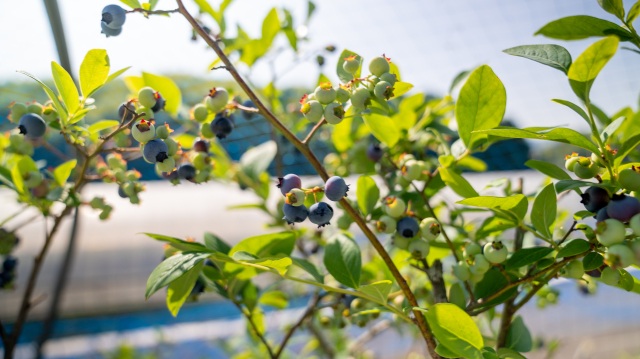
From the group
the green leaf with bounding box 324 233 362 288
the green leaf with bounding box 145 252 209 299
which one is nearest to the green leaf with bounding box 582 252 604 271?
the green leaf with bounding box 324 233 362 288

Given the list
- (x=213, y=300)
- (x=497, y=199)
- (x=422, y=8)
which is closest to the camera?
(x=497, y=199)

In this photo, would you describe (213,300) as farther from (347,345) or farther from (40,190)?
(40,190)

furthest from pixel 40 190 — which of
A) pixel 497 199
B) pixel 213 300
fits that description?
pixel 213 300

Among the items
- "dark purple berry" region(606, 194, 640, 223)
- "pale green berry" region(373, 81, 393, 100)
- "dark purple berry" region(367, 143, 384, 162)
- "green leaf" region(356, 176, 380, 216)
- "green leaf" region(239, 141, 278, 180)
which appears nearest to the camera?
"dark purple berry" region(606, 194, 640, 223)

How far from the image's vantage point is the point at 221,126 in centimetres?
60

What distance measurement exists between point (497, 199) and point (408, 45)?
2.18 m

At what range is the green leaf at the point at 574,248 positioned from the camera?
1.46 feet

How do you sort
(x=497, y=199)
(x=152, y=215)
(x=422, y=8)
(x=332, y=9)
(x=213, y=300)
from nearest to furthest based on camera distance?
(x=497, y=199) < (x=332, y=9) < (x=422, y=8) < (x=213, y=300) < (x=152, y=215)

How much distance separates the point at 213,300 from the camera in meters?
3.01

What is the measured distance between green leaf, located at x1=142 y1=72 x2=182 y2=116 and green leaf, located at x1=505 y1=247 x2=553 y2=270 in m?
0.46

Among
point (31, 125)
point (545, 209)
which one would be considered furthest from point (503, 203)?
point (31, 125)

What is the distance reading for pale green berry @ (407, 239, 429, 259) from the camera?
56 cm

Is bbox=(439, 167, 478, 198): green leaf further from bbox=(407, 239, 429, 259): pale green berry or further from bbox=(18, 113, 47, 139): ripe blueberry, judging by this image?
bbox=(18, 113, 47, 139): ripe blueberry

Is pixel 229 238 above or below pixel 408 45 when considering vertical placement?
below
